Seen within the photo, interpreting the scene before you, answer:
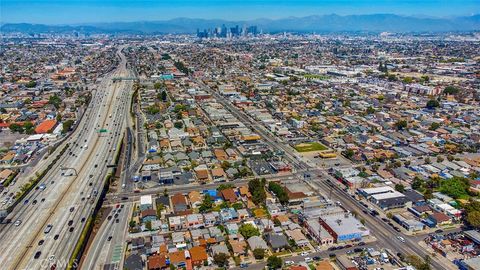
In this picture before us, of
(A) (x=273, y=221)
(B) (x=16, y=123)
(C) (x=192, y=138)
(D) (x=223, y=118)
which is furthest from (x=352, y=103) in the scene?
(B) (x=16, y=123)

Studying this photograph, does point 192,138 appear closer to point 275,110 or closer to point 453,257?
point 275,110

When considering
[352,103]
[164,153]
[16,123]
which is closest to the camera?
[164,153]

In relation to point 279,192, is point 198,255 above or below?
below

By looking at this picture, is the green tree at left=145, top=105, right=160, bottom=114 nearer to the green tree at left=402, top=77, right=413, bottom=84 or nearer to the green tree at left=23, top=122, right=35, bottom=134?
the green tree at left=23, top=122, right=35, bottom=134

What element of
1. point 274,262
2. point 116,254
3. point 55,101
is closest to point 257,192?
point 274,262

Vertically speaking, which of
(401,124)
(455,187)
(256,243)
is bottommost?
(256,243)

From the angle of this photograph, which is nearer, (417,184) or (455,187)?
(455,187)

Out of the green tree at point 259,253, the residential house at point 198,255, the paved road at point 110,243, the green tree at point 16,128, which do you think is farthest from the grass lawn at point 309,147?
the green tree at point 16,128

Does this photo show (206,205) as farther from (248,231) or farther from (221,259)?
(221,259)
